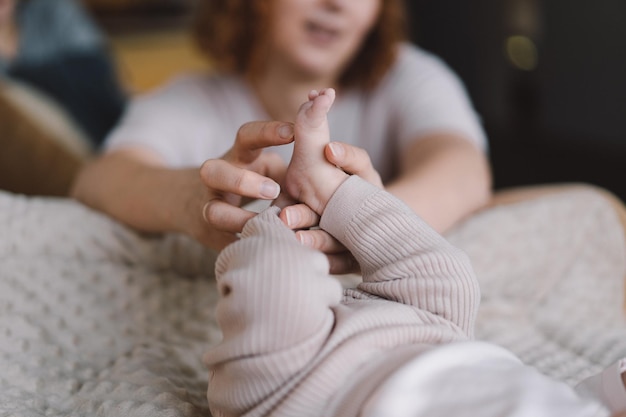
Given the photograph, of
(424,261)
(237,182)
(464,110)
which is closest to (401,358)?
(424,261)

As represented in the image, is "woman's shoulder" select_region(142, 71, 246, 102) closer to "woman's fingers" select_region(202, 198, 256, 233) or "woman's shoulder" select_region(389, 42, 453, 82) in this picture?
"woman's shoulder" select_region(389, 42, 453, 82)

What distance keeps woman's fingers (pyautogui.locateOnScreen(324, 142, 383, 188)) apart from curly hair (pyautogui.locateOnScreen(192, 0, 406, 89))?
65 centimetres

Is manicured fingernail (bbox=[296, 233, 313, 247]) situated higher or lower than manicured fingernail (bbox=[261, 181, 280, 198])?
A: lower

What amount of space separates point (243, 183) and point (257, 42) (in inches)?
28.8

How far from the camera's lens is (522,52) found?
336cm

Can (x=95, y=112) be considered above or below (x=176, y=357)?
below

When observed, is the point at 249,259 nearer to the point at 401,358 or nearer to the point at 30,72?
the point at 401,358

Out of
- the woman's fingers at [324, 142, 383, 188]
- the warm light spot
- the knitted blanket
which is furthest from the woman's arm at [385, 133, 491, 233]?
the warm light spot

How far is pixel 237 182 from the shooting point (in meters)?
0.66

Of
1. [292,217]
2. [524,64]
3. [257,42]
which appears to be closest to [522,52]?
[524,64]

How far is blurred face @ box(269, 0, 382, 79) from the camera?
117 cm

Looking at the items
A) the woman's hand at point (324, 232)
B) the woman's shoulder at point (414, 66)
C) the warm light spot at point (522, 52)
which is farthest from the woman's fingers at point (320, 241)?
the warm light spot at point (522, 52)

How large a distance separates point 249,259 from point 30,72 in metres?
1.39

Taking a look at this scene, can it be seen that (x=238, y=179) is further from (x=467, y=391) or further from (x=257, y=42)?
(x=257, y=42)
